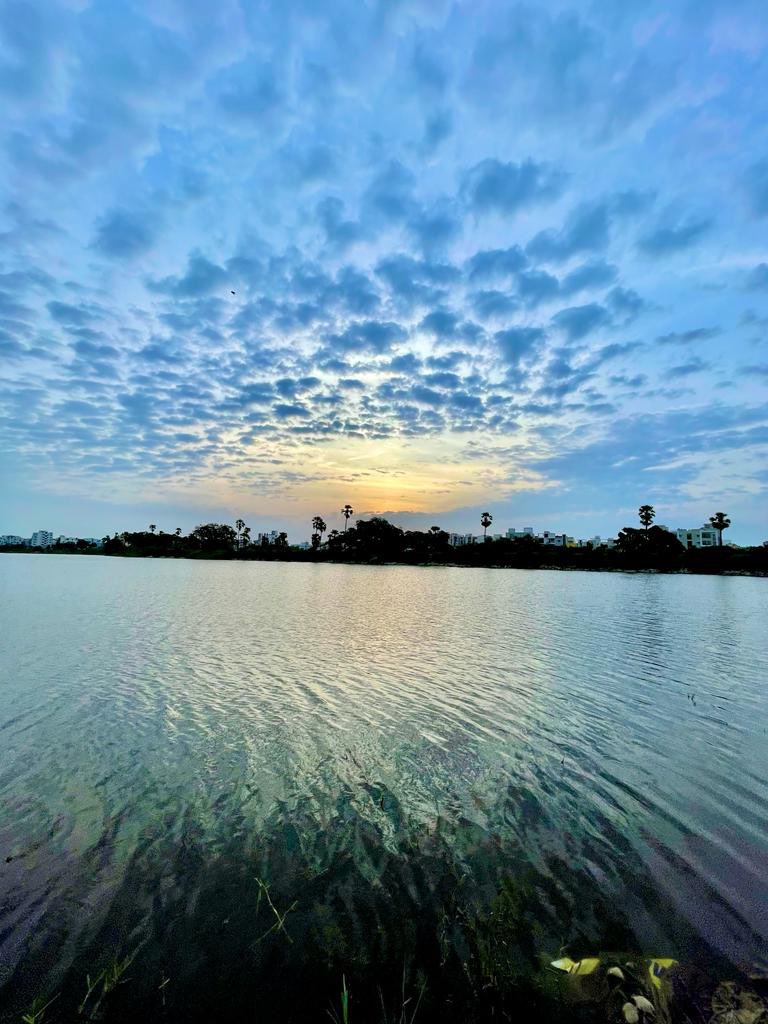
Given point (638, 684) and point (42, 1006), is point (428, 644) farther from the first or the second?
point (42, 1006)

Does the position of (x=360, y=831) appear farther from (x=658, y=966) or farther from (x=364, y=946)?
(x=658, y=966)

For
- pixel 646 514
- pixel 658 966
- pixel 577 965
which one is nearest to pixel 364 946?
pixel 577 965

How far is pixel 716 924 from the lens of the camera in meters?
6.49

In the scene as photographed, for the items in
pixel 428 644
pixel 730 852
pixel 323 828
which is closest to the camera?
pixel 730 852

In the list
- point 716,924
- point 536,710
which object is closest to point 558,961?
point 716,924

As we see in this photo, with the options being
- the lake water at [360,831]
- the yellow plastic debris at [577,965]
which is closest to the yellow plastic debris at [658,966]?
the lake water at [360,831]

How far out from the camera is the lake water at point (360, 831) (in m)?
5.84

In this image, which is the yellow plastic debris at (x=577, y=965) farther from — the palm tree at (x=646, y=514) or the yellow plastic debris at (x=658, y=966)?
the palm tree at (x=646, y=514)

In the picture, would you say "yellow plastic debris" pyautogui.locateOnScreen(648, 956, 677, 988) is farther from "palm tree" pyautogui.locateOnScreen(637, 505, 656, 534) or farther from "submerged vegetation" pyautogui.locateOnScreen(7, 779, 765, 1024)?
"palm tree" pyautogui.locateOnScreen(637, 505, 656, 534)

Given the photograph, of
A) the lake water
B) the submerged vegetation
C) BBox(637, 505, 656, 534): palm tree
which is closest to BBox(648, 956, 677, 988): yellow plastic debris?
the submerged vegetation

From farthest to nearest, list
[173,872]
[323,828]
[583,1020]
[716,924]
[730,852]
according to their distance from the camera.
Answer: [323,828] → [730,852] → [173,872] → [716,924] → [583,1020]

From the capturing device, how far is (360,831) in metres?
8.80

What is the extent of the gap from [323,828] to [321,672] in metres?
12.2

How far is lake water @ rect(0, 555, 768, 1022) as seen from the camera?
5.84 metres
